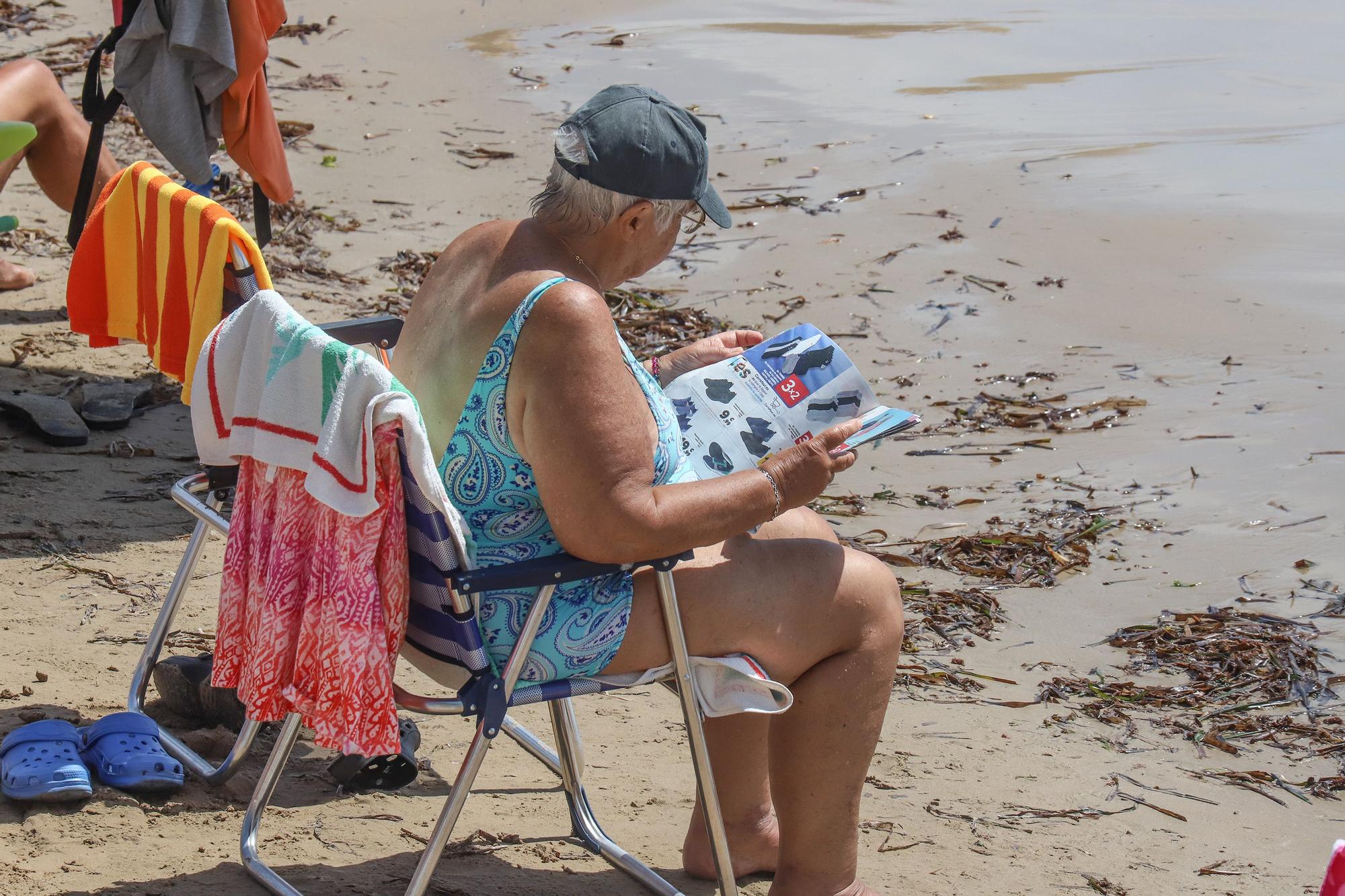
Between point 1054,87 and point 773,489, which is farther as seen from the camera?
point 1054,87

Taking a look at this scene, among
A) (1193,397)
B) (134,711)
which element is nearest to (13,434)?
(134,711)

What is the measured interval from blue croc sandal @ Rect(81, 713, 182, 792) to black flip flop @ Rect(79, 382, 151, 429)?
199 centimetres

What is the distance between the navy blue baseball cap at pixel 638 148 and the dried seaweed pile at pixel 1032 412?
3.11 m

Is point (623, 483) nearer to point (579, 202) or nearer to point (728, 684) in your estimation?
point (728, 684)

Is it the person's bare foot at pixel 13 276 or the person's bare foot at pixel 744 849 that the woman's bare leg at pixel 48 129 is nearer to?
the person's bare foot at pixel 13 276

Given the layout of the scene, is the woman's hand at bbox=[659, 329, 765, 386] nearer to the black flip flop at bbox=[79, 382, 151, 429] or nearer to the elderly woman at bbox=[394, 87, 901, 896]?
the elderly woman at bbox=[394, 87, 901, 896]

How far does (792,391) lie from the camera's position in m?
2.64

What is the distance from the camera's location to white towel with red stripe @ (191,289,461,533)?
2096 mm

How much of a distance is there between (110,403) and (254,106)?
1120 millimetres

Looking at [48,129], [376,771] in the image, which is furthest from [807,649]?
[48,129]

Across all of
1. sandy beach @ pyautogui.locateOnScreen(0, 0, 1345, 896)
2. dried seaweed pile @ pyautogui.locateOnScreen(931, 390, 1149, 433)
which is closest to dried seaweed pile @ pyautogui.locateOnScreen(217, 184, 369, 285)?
sandy beach @ pyautogui.locateOnScreen(0, 0, 1345, 896)

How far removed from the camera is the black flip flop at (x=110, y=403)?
4.68m

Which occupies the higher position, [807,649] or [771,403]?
[771,403]

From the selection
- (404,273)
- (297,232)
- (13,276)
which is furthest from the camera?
(297,232)
